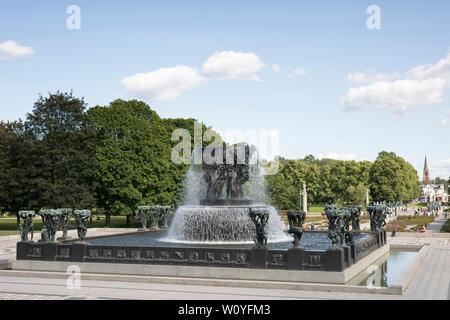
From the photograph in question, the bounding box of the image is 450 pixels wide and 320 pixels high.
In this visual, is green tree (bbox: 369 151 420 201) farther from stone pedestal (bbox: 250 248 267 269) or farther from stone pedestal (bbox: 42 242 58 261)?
stone pedestal (bbox: 42 242 58 261)

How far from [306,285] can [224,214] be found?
10.4m

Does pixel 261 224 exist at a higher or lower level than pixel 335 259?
higher

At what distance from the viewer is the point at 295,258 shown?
16.1 meters

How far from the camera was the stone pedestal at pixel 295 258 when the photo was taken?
16.0m

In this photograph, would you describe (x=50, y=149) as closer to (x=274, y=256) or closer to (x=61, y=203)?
(x=61, y=203)

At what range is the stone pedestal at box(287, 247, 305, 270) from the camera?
52.5ft

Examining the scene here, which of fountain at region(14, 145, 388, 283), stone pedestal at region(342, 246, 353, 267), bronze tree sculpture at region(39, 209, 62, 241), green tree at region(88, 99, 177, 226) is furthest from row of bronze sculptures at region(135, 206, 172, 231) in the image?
stone pedestal at region(342, 246, 353, 267)

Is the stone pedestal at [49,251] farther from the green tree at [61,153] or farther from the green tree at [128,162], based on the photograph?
the green tree at [128,162]

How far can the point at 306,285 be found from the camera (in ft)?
48.6

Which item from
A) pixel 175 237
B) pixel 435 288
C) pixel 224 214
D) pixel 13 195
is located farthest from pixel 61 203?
pixel 435 288

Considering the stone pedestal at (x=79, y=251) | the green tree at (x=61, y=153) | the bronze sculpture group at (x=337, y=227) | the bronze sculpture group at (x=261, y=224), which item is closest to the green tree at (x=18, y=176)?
the green tree at (x=61, y=153)

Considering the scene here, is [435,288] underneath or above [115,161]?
underneath

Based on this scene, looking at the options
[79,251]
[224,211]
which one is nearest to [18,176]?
[224,211]

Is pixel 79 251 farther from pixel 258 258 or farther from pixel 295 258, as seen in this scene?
pixel 295 258
